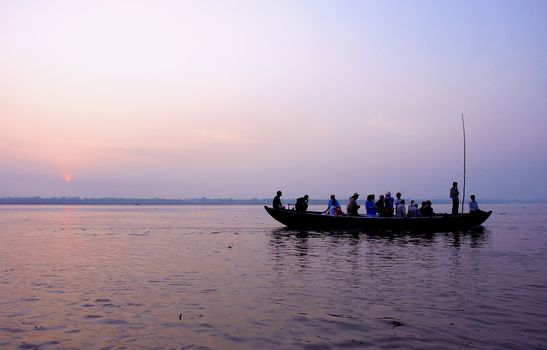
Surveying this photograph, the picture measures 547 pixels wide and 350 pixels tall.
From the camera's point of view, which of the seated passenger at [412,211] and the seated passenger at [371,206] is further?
the seated passenger at [412,211]

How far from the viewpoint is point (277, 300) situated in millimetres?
11469

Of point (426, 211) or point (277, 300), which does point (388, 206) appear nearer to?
point (426, 211)

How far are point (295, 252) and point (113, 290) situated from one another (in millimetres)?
10259

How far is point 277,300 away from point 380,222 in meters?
22.9

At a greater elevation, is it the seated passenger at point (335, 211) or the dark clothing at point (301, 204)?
the dark clothing at point (301, 204)

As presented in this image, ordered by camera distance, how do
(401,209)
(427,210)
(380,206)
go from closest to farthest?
1. (401,209)
2. (380,206)
3. (427,210)

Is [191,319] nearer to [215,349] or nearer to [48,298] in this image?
[215,349]

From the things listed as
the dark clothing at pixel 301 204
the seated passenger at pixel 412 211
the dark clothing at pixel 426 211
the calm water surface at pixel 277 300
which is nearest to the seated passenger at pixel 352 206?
the dark clothing at pixel 301 204

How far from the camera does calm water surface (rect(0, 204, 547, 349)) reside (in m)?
8.39

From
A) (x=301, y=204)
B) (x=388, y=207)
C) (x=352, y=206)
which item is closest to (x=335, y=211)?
(x=352, y=206)

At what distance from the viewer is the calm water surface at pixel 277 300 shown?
839cm

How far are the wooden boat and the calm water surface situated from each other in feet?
38.5

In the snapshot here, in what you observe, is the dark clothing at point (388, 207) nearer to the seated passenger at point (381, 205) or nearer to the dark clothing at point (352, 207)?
the seated passenger at point (381, 205)

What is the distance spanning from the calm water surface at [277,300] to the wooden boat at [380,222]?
1173 cm
